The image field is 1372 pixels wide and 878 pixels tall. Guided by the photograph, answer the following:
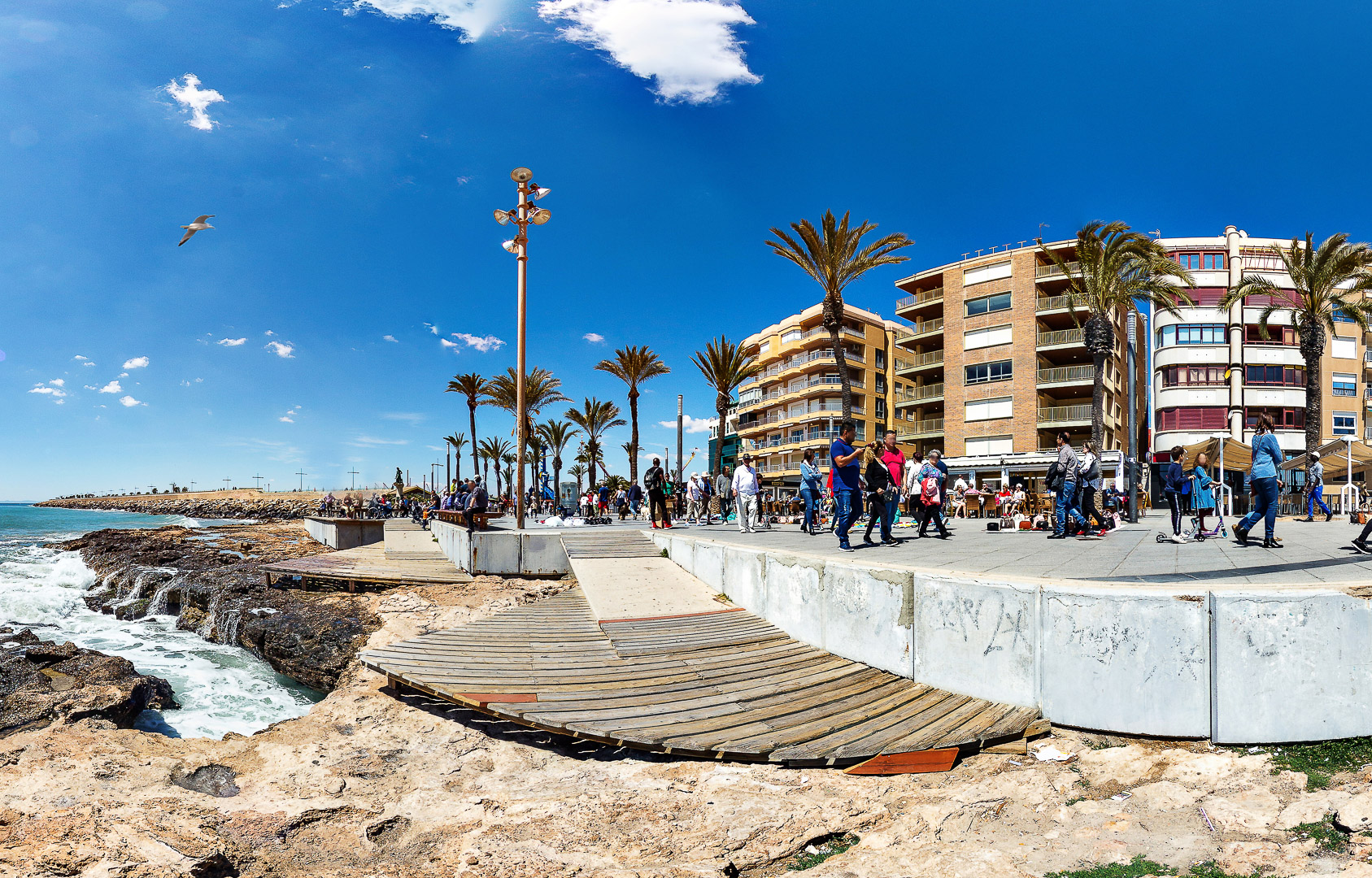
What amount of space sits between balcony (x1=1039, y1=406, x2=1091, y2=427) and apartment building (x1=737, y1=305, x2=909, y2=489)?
1197 centimetres

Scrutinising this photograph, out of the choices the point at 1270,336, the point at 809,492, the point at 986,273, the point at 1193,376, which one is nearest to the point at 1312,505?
the point at 809,492

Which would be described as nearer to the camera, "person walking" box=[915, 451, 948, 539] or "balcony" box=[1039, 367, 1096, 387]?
"person walking" box=[915, 451, 948, 539]

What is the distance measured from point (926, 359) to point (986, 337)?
4681 millimetres

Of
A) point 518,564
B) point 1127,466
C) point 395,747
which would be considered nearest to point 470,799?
point 395,747

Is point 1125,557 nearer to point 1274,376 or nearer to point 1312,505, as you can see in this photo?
point 1312,505

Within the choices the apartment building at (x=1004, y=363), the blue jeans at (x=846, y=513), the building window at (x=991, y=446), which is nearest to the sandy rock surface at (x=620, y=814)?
the blue jeans at (x=846, y=513)

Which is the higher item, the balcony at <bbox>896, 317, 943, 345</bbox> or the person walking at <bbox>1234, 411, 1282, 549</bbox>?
the balcony at <bbox>896, 317, 943, 345</bbox>

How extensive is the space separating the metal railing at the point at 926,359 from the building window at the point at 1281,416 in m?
17.8

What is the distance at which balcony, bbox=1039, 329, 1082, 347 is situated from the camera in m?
37.4

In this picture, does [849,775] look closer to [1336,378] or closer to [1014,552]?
[1014,552]

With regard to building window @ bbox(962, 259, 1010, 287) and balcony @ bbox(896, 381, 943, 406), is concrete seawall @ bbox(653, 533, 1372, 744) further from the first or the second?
balcony @ bbox(896, 381, 943, 406)

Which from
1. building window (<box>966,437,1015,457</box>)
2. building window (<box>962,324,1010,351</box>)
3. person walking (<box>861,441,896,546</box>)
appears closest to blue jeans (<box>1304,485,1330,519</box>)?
person walking (<box>861,441,896,546</box>)

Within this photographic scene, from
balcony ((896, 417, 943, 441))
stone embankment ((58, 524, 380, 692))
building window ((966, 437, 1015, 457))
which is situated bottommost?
stone embankment ((58, 524, 380, 692))

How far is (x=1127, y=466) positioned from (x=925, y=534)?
1420 cm
